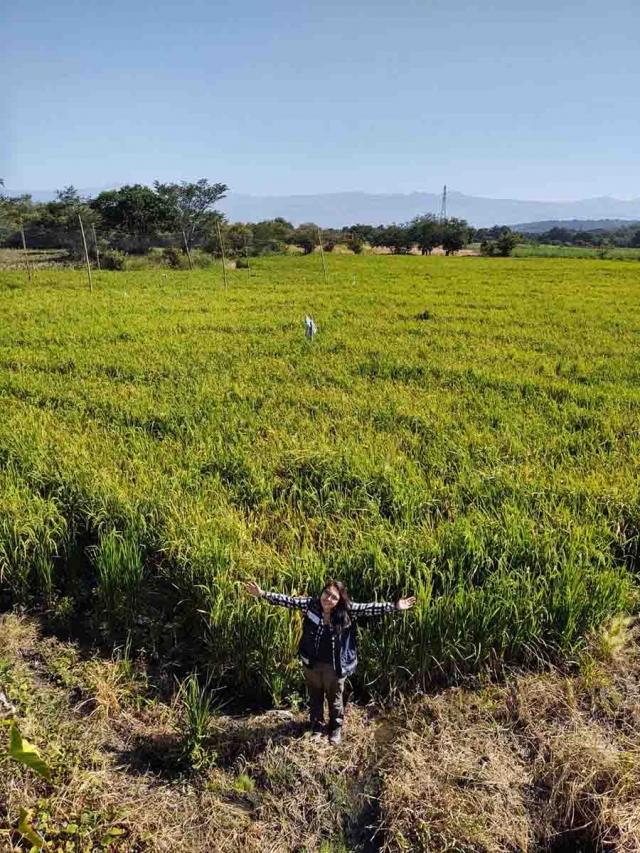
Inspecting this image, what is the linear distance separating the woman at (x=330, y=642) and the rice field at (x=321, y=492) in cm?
30

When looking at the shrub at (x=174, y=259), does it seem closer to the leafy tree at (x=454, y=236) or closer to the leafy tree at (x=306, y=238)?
the leafy tree at (x=306, y=238)

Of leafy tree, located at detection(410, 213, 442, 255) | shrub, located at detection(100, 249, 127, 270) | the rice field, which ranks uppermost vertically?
leafy tree, located at detection(410, 213, 442, 255)

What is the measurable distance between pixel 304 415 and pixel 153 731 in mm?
3942

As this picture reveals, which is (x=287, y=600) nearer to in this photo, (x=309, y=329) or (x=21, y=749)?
(x=21, y=749)

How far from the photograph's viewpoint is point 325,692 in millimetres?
2705

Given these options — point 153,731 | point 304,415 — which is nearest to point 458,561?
point 153,731

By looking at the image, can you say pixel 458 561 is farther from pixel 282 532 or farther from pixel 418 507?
pixel 282 532

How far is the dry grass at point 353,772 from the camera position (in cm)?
225

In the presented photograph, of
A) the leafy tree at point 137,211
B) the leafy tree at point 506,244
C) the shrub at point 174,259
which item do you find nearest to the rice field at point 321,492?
the shrub at point 174,259

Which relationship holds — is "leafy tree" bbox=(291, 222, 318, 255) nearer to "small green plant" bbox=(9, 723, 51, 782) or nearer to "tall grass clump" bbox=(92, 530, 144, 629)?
"tall grass clump" bbox=(92, 530, 144, 629)

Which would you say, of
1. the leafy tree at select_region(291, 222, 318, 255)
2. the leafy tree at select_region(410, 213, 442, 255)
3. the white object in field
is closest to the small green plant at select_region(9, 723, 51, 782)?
the white object in field

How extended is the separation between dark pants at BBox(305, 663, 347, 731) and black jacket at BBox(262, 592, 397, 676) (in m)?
0.05

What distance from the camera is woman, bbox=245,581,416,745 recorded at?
257cm

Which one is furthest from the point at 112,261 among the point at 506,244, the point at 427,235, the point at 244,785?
the point at 427,235
